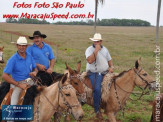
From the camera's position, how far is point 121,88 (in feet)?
21.6

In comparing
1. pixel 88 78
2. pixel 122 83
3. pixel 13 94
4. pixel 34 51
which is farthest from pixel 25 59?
pixel 122 83

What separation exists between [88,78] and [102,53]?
0.84 metres

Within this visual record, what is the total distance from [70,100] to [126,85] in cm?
267

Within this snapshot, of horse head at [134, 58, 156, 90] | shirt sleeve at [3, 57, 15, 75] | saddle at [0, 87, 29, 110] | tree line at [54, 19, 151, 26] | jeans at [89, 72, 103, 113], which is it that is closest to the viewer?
shirt sleeve at [3, 57, 15, 75]

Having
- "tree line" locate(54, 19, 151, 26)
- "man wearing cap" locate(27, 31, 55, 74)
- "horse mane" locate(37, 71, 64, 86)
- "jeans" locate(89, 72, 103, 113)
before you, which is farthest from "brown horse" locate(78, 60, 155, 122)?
"tree line" locate(54, 19, 151, 26)

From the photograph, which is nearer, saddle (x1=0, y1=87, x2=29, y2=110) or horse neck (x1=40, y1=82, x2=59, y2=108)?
horse neck (x1=40, y1=82, x2=59, y2=108)

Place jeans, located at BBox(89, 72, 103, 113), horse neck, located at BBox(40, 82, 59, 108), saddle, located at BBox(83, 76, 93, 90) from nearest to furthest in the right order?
horse neck, located at BBox(40, 82, 59, 108) → jeans, located at BBox(89, 72, 103, 113) → saddle, located at BBox(83, 76, 93, 90)

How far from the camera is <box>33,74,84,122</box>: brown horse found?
4.36 meters

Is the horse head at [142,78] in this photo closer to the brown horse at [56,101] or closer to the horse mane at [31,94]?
the brown horse at [56,101]

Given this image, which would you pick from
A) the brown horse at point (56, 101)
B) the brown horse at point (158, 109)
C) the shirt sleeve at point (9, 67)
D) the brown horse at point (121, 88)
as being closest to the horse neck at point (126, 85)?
the brown horse at point (121, 88)

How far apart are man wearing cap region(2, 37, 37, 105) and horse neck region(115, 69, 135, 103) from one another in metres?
2.69

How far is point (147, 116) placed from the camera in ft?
26.5

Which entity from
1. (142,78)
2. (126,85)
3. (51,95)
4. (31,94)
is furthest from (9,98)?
(142,78)

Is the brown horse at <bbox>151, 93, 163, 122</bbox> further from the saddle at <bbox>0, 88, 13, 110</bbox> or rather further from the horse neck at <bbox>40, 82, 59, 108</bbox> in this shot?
the saddle at <bbox>0, 88, 13, 110</bbox>
